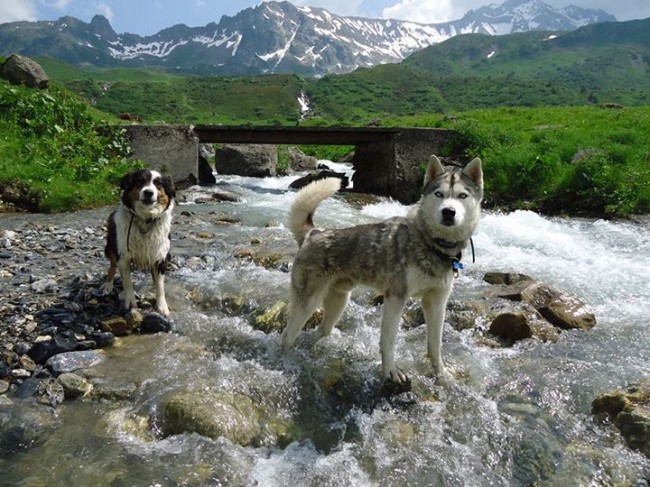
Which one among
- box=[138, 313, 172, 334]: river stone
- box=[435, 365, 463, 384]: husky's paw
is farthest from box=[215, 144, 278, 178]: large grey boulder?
box=[435, 365, 463, 384]: husky's paw

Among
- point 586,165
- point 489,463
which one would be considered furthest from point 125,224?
point 586,165

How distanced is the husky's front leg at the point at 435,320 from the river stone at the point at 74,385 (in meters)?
4.18

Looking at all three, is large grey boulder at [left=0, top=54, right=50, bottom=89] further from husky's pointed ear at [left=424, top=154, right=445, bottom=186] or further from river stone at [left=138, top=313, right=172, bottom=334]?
husky's pointed ear at [left=424, top=154, right=445, bottom=186]

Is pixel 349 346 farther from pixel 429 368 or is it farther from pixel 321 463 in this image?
pixel 321 463

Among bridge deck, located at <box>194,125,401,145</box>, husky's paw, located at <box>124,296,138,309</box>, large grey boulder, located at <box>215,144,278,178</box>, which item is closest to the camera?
husky's paw, located at <box>124,296,138,309</box>

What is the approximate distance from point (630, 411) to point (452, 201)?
3004 mm

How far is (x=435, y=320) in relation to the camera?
634 cm

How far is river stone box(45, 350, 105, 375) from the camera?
20.4ft

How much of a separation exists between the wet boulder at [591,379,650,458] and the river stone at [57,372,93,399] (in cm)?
597

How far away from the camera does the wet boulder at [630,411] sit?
523 centimetres

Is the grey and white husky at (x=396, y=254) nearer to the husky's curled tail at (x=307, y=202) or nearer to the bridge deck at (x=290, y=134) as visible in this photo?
the husky's curled tail at (x=307, y=202)

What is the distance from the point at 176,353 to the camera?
22.6 feet

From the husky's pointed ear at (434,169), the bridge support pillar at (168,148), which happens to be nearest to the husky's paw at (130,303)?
the husky's pointed ear at (434,169)

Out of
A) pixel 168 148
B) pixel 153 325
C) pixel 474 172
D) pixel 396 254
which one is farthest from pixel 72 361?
pixel 168 148
